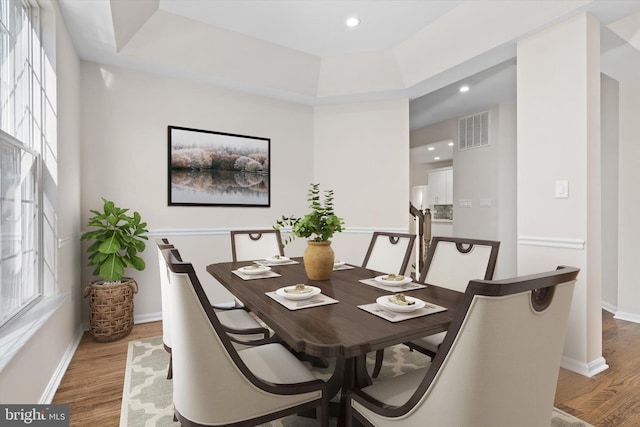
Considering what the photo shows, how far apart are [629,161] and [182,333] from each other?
433 centimetres

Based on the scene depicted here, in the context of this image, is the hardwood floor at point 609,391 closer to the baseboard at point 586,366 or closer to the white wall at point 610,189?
the baseboard at point 586,366

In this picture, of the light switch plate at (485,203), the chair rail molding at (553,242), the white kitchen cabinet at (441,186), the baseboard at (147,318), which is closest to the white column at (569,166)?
the chair rail molding at (553,242)

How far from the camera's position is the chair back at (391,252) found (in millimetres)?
2316

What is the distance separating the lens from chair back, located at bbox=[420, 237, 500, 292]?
72.9 inches

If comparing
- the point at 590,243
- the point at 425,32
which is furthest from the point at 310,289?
the point at 425,32

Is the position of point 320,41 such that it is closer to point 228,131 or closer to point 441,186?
point 228,131

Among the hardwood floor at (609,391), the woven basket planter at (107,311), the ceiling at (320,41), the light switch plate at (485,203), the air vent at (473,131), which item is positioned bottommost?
the hardwood floor at (609,391)

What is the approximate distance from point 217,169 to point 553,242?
319cm

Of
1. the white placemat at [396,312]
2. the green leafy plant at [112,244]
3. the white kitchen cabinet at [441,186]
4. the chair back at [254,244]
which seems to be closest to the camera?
the white placemat at [396,312]

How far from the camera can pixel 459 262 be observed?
2004mm

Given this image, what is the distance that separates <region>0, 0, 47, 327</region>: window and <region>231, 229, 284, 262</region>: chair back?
135cm

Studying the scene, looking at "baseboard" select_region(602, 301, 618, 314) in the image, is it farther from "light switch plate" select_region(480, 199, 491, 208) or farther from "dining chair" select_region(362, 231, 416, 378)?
"dining chair" select_region(362, 231, 416, 378)

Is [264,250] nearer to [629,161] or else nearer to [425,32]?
[425,32]

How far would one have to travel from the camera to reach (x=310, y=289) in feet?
4.92
